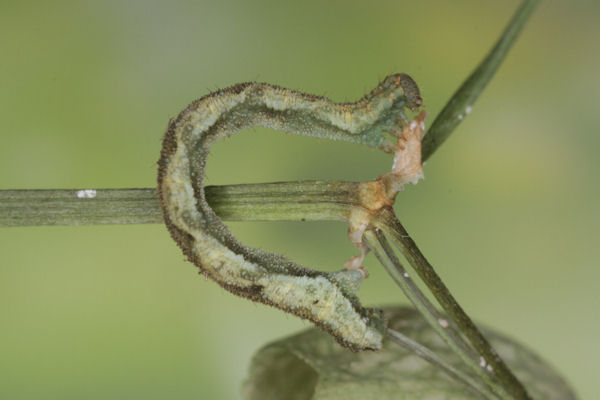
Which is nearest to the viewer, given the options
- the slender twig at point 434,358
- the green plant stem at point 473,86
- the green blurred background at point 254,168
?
the green plant stem at point 473,86

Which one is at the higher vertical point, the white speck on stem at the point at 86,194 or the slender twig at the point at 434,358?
the white speck on stem at the point at 86,194

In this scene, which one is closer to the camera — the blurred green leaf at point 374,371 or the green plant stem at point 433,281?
the green plant stem at point 433,281

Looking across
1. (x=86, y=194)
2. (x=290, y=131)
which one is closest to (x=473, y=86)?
(x=290, y=131)

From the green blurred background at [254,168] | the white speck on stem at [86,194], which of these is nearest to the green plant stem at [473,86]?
the white speck on stem at [86,194]

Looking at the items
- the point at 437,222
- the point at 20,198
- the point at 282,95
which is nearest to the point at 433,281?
the point at 282,95

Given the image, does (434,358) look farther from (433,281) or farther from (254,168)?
(254,168)

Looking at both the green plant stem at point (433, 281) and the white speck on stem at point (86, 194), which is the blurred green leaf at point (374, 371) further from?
the white speck on stem at point (86, 194)

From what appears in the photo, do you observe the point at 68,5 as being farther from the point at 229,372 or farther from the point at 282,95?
the point at 229,372
